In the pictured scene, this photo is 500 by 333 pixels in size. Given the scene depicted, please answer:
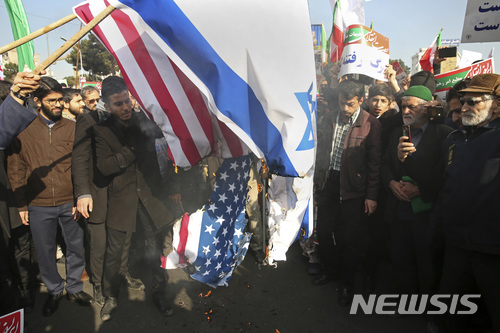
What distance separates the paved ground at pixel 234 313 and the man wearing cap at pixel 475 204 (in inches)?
35.4

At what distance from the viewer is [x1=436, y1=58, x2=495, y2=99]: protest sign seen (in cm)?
429

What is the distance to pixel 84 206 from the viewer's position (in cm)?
301

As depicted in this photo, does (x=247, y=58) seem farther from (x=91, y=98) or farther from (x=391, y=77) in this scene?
(x=91, y=98)

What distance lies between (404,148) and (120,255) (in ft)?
9.91

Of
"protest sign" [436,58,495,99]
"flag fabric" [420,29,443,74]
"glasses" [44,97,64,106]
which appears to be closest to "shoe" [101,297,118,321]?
"glasses" [44,97,64,106]

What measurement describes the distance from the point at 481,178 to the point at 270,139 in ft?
5.22

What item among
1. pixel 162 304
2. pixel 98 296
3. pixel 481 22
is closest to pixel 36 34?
pixel 162 304

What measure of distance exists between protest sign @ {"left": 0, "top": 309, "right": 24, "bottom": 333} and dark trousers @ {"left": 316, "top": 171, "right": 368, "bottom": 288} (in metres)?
2.98

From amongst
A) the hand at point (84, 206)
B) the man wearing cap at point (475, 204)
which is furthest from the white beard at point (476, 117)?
the hand at point (84, 206)

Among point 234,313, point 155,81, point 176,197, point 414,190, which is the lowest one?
point 234,313

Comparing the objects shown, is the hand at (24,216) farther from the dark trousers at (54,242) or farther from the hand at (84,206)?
the hand at (84,206)

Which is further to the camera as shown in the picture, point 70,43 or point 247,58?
point 247,58

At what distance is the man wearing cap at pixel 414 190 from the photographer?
2.92 meters

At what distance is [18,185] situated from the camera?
3.10 m
